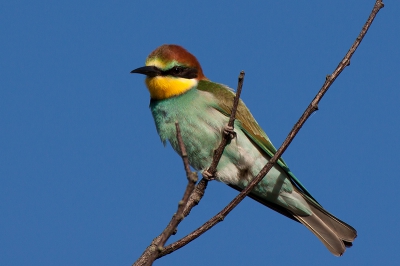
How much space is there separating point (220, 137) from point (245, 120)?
0.35m

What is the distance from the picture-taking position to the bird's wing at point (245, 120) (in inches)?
172

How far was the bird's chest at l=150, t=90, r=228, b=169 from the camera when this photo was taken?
13.8 ft

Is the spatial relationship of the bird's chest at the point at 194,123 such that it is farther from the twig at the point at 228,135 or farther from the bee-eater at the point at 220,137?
the twig at the point at 228,135

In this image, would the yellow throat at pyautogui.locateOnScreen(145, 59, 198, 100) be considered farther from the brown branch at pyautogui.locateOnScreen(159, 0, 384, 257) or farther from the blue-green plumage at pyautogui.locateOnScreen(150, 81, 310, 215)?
the brown branch at pyautogui.locateOnScreen(159, 0, 384, 257)

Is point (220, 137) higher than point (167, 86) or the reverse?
the reverse

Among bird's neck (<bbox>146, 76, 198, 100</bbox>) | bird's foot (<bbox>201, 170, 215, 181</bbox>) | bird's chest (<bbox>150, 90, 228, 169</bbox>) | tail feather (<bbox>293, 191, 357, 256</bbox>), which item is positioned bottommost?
tail feather (<bbox>293, 191, 357, 256</bbox>)

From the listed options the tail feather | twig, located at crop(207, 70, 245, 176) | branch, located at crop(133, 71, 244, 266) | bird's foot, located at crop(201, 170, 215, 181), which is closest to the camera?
branch, located at crop(133, 71, 244, 266)

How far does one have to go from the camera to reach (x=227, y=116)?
434 centimetres

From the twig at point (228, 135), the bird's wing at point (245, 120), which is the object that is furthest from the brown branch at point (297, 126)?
the bird's wing at point (245, 120)

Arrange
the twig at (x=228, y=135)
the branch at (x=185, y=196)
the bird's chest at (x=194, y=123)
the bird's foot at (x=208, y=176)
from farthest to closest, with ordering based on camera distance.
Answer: the bird's chest at (x=194, y=123) → the bird's foot at (x=208, y=176) → the twig at (x=228, y=135) → the branch at (x=185, y=196)

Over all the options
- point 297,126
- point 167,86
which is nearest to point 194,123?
point 167,86

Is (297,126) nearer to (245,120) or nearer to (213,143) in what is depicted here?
(213,143)

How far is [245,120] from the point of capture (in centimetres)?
446

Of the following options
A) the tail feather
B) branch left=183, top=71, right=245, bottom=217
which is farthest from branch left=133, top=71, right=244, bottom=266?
the tail feather
